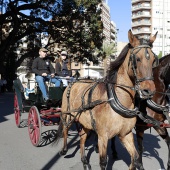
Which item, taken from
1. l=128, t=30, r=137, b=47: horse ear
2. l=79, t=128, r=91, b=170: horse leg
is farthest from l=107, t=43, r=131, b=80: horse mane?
l=79, t=128, r=91, b=170: horse leg

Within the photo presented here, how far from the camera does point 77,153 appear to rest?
656 centimetres

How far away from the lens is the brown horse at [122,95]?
3785 millimetres

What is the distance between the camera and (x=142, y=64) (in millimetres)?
3771

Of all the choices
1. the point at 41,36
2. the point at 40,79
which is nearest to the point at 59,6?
the point at 41,36

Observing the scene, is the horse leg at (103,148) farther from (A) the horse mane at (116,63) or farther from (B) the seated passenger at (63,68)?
(B) the seated passenger at (63,68)

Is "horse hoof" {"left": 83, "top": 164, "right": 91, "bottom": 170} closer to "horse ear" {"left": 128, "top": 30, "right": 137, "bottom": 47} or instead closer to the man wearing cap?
"horse ear" {"left": 128, "top": 30, "right": 137, "bottom": 47}

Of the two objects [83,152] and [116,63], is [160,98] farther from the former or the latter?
[83,152]

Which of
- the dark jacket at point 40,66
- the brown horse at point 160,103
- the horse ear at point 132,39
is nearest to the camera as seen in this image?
the horse ear at point 132,39

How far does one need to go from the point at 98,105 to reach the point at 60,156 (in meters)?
2.33

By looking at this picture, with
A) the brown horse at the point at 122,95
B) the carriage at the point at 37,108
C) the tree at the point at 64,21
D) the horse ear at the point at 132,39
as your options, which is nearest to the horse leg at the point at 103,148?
the brown horse at the point at 122,95

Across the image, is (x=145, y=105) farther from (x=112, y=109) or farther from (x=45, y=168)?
(x=45, y=168)

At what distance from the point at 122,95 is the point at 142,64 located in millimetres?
634

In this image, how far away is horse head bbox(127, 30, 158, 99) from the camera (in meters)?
3.69

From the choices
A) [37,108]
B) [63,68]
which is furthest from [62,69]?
[37,108]
